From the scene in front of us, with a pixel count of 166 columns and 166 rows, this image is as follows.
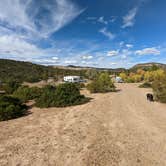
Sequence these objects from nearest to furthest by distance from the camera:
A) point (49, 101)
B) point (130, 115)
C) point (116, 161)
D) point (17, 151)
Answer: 1. point (116, 161)
2. point (17, 151)
3. point (130, 115)
4. point (49, 101)

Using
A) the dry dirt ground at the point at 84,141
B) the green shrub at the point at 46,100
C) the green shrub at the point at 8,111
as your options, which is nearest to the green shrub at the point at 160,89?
the dry dirt ground at the point at 84,141

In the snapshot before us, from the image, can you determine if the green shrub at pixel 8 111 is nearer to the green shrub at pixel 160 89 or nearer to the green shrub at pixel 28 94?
the green shrub at pixel 28 94

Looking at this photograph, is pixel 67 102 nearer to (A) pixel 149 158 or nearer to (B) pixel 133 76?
(A) pixel 149 158

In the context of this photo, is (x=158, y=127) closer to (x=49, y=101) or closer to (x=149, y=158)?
(x=149, y=158)

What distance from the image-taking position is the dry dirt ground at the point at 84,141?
554 centimetres

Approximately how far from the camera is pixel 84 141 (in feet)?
23.1

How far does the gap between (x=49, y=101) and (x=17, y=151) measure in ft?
27.6

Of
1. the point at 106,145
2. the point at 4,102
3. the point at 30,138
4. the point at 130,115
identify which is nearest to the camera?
the point at 106,145

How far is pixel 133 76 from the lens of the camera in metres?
60.3

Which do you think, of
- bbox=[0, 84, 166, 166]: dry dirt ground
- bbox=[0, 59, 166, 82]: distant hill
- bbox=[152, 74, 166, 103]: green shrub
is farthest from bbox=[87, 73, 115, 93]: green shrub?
bbox=[0, 59, 166, 82]: distant hill

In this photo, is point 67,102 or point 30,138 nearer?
point 30,138

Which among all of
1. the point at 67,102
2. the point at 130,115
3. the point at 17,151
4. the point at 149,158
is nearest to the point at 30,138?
the point at 17,151

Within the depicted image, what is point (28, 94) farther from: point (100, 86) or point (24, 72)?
point (24, 72)

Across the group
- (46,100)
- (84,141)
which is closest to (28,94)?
(46,100)
